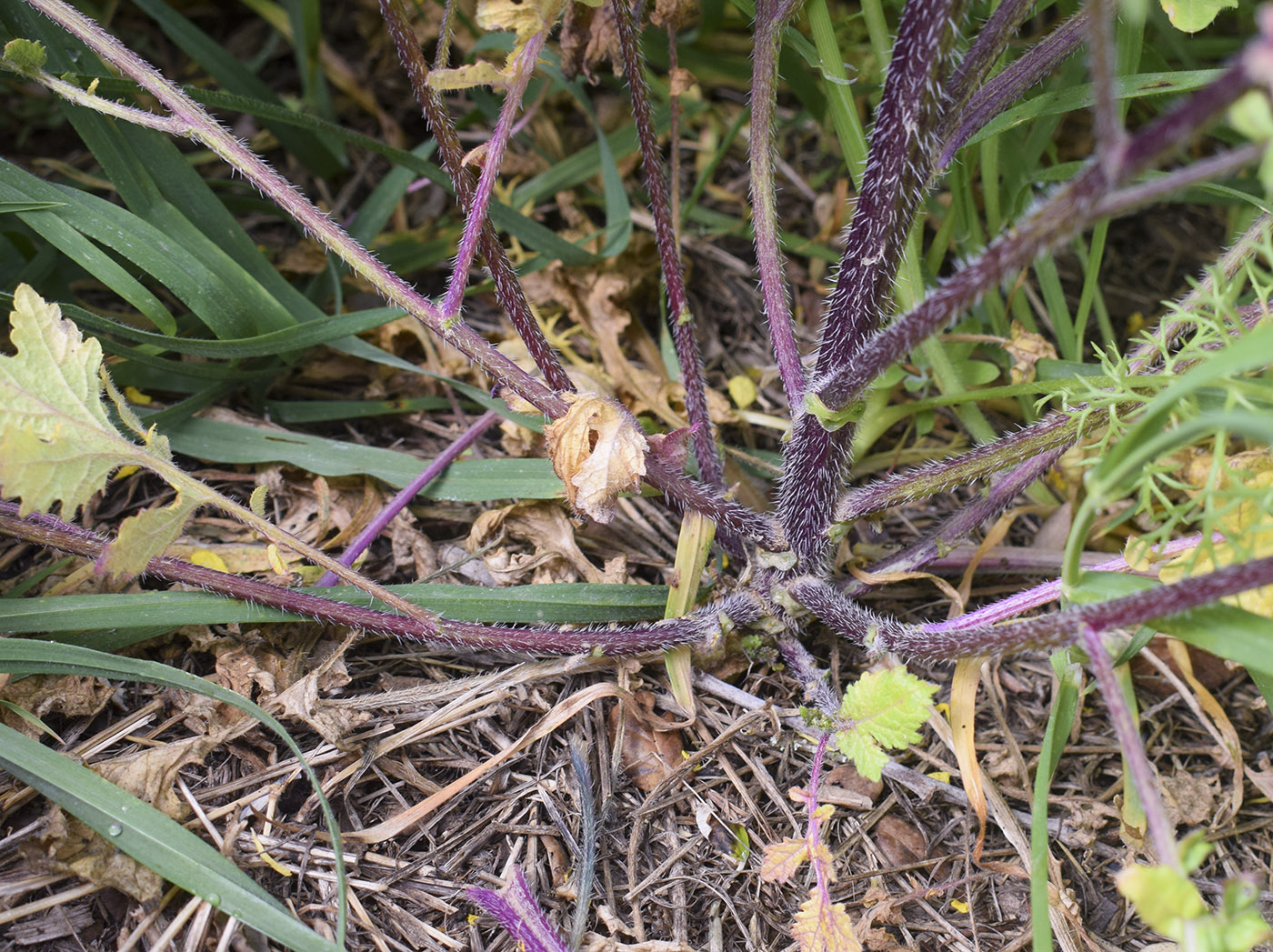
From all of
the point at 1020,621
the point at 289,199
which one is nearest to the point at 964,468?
the point at 1020,621

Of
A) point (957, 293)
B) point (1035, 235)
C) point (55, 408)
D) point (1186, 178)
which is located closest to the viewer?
point (1186, 178)

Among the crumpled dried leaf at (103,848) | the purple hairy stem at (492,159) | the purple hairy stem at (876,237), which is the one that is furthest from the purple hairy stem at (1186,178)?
the crumpled dried leaf at (103,848)

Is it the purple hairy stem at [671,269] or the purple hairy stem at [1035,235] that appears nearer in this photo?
the purple hairy stem at [1035,235]

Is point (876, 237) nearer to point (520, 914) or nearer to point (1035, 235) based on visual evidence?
point (1035, 235)

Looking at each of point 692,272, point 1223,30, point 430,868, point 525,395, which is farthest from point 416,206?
point 1223,30

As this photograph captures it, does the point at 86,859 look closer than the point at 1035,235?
No

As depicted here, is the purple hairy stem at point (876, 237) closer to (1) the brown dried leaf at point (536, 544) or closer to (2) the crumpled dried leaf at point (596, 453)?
(2) the crumpled dried leaf at point (596, 453)

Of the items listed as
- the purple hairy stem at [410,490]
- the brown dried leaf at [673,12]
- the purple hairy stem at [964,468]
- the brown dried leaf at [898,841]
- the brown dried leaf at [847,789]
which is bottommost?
the brown dried leaf at [898,841]
